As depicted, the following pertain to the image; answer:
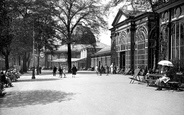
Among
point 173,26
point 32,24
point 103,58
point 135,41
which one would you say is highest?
point 32,24

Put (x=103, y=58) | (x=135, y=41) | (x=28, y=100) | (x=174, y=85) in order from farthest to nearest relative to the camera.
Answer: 1. (x=103, y=58)
2. (x=135, y=41)
3. (x=174, y=85)
4. (x=28, y=100)

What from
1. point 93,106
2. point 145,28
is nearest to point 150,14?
point 145,28

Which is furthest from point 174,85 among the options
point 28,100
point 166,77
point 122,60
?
point 122,60

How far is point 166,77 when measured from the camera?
48.8 ft

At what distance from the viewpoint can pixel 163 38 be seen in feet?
76.8

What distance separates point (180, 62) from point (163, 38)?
25.1 ft

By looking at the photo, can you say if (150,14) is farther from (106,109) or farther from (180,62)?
(106,109)

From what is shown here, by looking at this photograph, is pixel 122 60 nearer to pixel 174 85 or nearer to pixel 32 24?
pixel 32 24

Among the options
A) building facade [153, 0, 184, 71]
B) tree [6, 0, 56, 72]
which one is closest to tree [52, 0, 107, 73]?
tree [6, 0, 56, 72]

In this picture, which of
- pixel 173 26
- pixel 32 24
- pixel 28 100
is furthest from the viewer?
pixel 32 24

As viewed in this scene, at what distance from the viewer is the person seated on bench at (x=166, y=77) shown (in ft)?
48.5

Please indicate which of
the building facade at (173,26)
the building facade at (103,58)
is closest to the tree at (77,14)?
the building facade at (103,58)

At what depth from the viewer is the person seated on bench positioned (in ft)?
48.5

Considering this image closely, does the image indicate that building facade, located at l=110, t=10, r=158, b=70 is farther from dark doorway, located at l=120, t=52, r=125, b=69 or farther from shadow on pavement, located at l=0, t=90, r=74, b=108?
shadow on pavement, located at l=0, t=90, r=74, b=108
